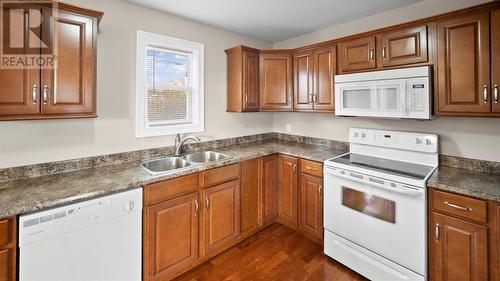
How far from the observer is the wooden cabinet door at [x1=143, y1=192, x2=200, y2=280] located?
1.91 metres

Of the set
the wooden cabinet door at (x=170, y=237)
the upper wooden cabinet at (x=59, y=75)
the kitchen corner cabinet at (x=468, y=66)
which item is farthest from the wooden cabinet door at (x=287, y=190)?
the upper wooden cabinet at (x=59, y=75)

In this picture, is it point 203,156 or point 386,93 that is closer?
point 386,93

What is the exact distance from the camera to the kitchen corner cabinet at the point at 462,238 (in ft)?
5.19

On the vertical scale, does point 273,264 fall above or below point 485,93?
below

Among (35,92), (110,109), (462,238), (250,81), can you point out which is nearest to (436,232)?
(462,238)

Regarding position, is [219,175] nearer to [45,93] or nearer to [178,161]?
[178,161]

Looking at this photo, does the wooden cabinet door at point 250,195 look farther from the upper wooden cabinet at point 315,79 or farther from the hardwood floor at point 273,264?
the upper wooden cabinet at point 315,79

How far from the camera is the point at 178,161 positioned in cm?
258

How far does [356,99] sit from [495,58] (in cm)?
100

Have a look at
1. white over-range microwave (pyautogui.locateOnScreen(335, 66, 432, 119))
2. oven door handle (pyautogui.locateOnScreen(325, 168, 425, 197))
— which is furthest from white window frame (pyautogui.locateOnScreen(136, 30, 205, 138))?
oven door handle (pyautogui.locateOnScreen(325, 168, 425, 197))

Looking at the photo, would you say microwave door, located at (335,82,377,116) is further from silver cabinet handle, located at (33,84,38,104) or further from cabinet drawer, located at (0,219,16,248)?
cabinet drawer, located at (0,219,16,248)

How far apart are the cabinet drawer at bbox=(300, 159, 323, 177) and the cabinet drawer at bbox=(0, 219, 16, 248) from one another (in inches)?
92.6

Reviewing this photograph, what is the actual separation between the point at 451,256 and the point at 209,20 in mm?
3108

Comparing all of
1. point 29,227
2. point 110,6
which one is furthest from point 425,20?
point 29,227
